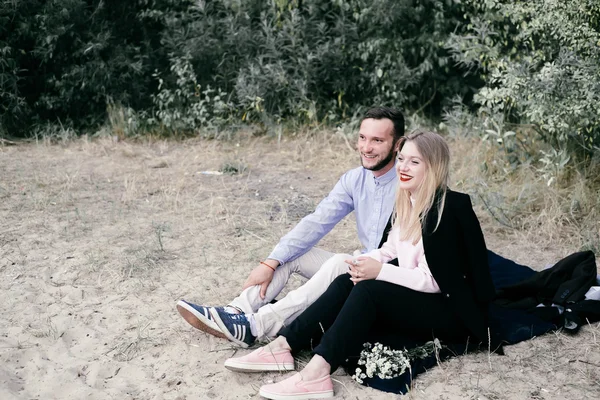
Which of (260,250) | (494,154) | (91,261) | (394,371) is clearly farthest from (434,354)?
(494,154)

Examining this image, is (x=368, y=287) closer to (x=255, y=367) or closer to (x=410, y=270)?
(x=410, y=270)

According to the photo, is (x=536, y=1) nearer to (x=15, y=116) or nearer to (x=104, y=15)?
(x=104, y=15)

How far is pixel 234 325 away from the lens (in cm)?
361

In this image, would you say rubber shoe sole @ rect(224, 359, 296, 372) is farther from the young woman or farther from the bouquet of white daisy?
the bouquet of white daisy

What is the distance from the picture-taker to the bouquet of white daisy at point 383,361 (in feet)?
10.8

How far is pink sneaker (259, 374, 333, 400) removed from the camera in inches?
125

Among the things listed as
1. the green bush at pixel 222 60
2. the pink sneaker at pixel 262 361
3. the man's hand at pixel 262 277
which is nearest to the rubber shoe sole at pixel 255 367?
the pink sneaker at pixel 262 361

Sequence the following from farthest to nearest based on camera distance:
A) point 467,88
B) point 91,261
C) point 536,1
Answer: point 467,88 < point 536,1 < point 91,261

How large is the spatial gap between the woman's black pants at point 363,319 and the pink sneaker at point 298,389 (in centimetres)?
9

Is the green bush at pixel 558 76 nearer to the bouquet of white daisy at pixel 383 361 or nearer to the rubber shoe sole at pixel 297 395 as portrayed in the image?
the bouquet of white daisy at pixel 383 361

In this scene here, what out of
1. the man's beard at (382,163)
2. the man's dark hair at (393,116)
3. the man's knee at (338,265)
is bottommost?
the man's knee at (338,265)

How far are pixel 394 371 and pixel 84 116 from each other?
261 inches

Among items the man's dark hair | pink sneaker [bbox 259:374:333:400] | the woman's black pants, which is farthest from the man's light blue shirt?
pink sneaker [bbox 259:374:333:400]

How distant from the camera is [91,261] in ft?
16.0
